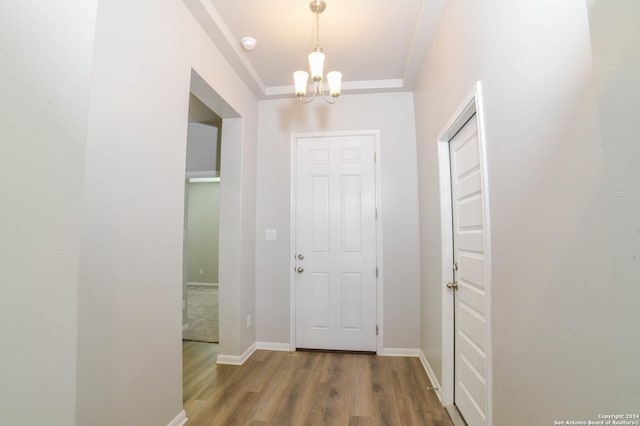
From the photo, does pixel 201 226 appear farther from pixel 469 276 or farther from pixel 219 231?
pixel 469 276

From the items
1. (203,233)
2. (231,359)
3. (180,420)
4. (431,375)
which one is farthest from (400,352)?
(203,233)

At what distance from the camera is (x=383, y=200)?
2.96m

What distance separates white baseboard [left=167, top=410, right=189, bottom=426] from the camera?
1.71 m

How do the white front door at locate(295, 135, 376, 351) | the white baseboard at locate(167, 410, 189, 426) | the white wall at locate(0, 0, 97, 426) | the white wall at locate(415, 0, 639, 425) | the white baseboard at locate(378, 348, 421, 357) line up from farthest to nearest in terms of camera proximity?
1. the white front door at locate(295, 135, 376, 351)
2. the white baseboard at locate(378, 348, 421, 357)
3. the white baseboard at locate(167, 410, 189, 426)
4. the white wall at locate(415, 0, 639, 425)
5. the white wall at locate(0, 0, 97, 426)

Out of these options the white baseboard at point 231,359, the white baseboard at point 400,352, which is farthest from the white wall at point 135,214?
the white baseboard at point 400,352

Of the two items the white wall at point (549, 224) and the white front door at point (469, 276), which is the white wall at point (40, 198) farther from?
the white front door at point (469, 276)

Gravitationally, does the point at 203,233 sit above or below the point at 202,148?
Result: below

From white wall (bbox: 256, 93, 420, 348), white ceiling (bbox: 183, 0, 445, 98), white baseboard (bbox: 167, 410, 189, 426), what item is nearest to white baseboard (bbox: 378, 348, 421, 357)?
white wall (bbox: 256, 93, 420, 348)

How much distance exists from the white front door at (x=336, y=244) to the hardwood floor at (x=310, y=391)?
10.9 inches

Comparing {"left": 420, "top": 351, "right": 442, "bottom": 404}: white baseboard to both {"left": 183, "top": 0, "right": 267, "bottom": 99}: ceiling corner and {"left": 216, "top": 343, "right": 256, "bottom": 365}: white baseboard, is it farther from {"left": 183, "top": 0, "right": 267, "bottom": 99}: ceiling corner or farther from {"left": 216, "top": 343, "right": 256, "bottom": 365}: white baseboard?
→ {"left": 183, "top": 0, "right": 267, "bottom": 99}: ceiling corner

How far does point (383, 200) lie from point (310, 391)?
6.31 ft

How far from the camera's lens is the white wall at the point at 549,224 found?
2.26ft

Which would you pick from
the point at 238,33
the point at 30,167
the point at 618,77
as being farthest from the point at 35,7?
the point at 238,33

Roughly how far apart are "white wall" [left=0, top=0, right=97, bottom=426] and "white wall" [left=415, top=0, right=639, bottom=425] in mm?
1052
